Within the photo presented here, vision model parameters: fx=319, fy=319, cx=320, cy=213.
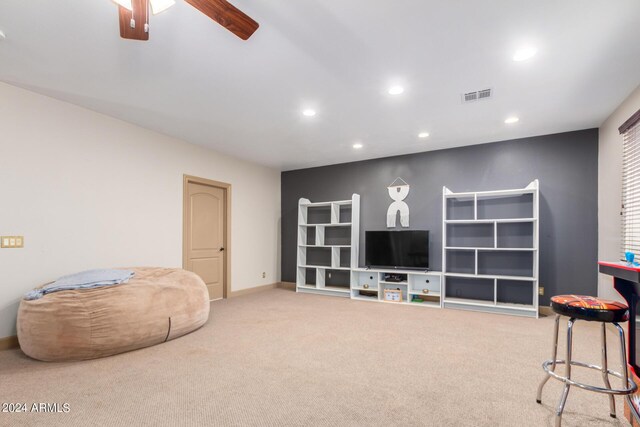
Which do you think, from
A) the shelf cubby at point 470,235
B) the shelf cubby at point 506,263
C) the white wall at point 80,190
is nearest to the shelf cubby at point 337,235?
the shelf cubby at point 470,235

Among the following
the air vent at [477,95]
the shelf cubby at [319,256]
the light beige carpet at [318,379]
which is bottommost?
the light beige carpet at [318,379]

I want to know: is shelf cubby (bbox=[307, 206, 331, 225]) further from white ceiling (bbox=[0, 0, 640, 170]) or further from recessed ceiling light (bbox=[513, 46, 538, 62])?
recessed ceiling light (bbox=[513, 46, 538, 62])

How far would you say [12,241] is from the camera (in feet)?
10.1

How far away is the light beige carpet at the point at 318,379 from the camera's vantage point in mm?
1947

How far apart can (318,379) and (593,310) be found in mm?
1814

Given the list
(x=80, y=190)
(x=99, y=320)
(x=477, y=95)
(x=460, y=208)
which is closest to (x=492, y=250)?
(x=460, y=208)

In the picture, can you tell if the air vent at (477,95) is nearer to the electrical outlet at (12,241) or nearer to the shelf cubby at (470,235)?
the shelf cubby at (470,235)

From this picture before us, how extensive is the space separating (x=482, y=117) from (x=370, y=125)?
1.34m

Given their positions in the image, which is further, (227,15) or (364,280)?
(364,280)

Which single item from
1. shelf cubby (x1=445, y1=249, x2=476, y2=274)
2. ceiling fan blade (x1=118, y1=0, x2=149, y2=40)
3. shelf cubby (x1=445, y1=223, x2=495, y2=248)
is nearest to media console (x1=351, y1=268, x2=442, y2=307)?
shelf cubby (x1=445, y1=249, x2=476, y2=274)

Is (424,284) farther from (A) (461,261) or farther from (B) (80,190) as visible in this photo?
(B) (80,190)

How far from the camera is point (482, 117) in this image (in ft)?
12.7

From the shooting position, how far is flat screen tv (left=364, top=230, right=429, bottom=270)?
5.15m

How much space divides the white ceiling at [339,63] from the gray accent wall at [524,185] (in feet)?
1.59
